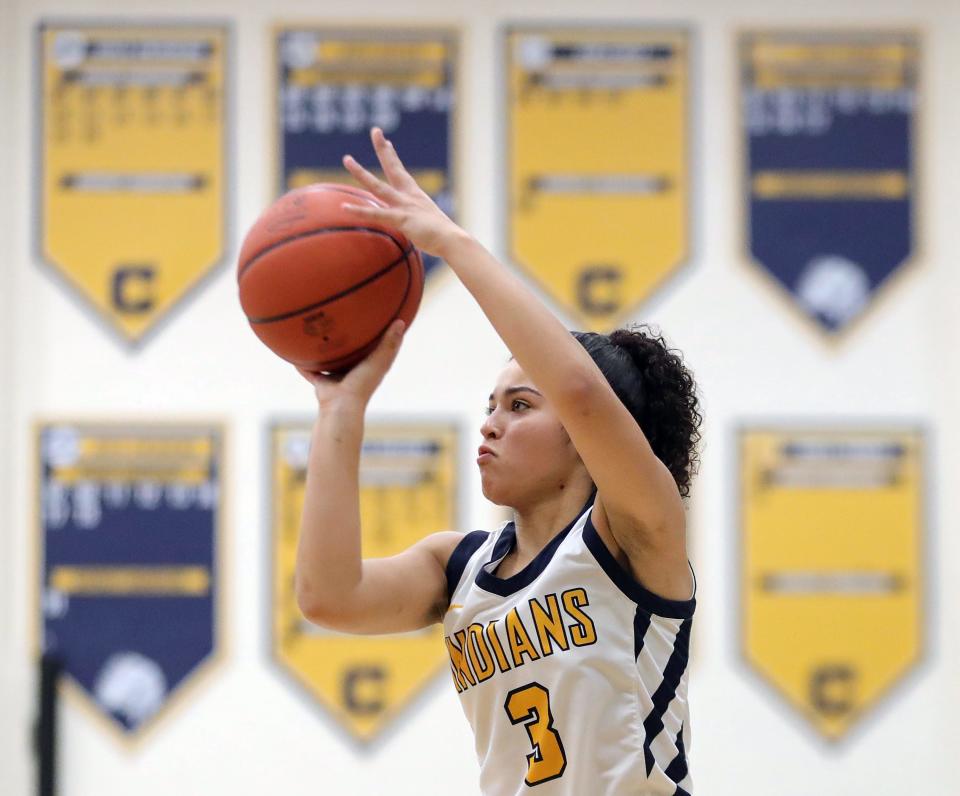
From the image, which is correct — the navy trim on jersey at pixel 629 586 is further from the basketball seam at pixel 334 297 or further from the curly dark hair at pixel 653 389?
the basketball seam at pixel 334 297

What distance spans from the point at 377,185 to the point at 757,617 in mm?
3199

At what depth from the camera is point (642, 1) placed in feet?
14.9

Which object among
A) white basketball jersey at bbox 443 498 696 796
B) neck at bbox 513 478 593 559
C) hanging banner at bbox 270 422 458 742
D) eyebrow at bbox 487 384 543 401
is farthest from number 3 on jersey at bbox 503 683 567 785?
hanging banner at bbox 270 422 458 742

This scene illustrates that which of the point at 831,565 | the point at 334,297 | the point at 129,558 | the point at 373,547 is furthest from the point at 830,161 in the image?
the point at 334,297

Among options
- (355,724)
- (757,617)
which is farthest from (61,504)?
(757,617)

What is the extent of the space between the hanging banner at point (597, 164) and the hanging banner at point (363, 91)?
26cm

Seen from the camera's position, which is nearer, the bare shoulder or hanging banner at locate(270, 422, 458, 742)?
the bare shoulder

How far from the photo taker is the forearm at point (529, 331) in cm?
156

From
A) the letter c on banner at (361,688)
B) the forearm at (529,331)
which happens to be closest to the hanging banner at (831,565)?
the letter c on banner at (361,688)

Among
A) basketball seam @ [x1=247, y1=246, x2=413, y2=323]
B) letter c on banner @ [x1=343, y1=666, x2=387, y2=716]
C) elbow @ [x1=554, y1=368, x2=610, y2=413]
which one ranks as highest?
basketball seam @ [x1=247, y1=246, x2=413, y2=323]

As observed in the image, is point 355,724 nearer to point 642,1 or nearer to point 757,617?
point 757,617

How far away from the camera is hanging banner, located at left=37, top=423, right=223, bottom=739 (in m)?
4.40

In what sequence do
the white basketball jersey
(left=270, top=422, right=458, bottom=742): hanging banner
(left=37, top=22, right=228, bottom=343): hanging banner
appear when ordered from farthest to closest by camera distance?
(left=37, top=22, right=228, bottom=343): hanging banner → (left=270, top=422, right=458, bottom=742): hanging banner → the white basketball jersey

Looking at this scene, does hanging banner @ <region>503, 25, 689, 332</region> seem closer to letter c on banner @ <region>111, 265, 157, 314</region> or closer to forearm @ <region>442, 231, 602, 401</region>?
letter c on banner @ <region>111, 265, 157, 314</region>
